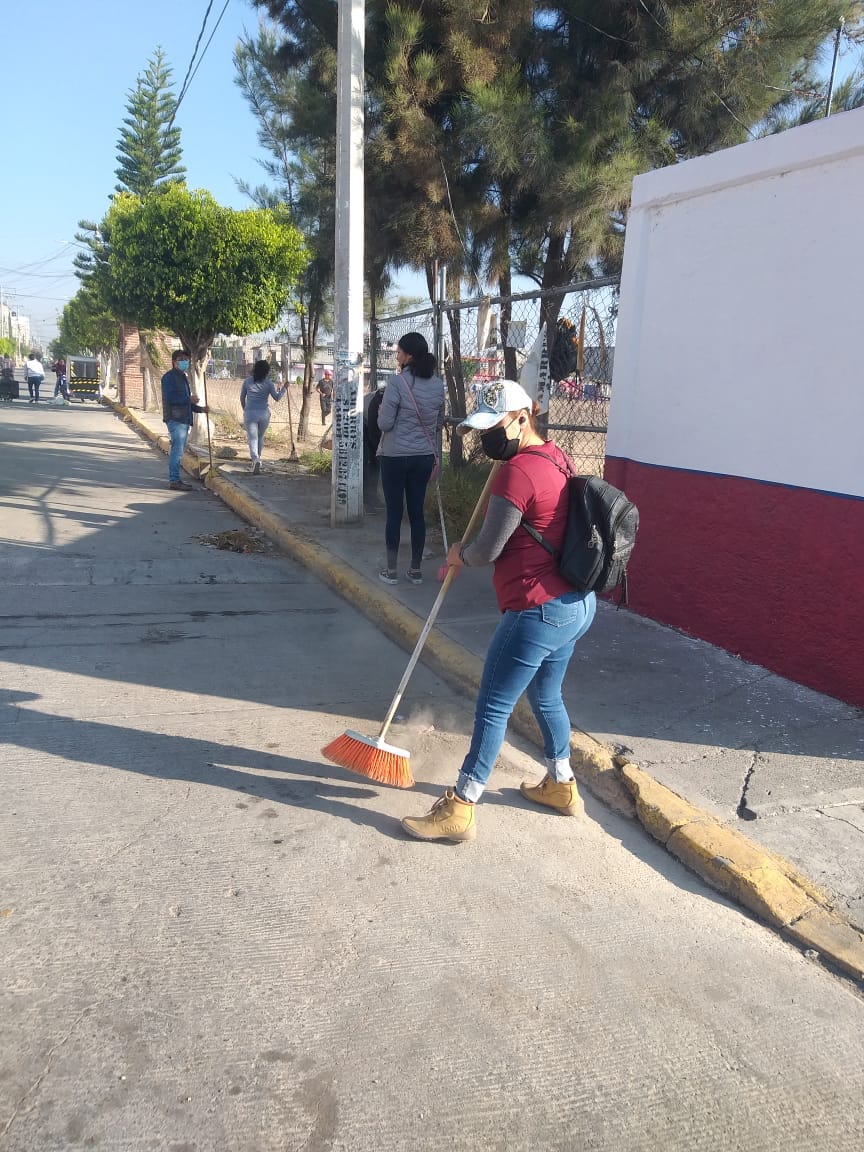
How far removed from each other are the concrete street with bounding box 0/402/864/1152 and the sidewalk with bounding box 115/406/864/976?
0.48 feet

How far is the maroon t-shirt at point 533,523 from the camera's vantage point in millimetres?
3166

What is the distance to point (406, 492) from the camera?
6.97m

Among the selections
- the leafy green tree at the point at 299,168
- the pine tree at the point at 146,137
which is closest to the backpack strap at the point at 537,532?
the leafy green tree at the point at 299,168

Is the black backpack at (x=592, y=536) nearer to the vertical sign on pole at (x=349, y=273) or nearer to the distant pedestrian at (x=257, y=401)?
the vertical sign on pole at (x=349, y=273)

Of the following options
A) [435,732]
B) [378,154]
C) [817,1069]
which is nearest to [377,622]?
[435,732]

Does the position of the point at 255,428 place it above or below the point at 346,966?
above

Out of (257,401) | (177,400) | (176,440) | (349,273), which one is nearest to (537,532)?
(349,273)

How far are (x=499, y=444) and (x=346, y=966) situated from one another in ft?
6.01

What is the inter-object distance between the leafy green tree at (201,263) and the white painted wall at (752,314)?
8.44 meters

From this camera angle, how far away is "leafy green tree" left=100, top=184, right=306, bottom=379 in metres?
12.9

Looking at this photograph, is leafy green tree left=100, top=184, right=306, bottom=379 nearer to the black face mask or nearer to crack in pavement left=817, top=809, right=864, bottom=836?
the black face mask

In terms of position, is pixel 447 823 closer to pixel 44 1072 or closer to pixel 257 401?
pixel 44 1072

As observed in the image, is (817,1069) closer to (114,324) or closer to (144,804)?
(144,804)

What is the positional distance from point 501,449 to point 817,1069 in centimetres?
215
